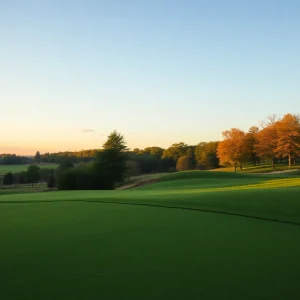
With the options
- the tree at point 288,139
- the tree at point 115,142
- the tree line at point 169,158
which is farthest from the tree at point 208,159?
the tree at point 115,142

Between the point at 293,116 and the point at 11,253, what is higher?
the point at 293,116

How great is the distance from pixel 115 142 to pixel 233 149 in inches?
856

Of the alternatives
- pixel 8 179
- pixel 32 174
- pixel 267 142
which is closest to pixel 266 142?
pixel 267 142

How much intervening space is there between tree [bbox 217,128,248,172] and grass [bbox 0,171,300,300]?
48.9 metres

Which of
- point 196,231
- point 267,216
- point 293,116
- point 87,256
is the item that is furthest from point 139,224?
point 293,116

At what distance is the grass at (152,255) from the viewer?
4859mm

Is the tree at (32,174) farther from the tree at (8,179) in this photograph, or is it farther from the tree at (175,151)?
the tree at (175,151)

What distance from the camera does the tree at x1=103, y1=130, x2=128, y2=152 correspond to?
4997 centimetres

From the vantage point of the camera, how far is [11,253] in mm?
6609

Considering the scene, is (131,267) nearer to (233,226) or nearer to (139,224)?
(139,224)

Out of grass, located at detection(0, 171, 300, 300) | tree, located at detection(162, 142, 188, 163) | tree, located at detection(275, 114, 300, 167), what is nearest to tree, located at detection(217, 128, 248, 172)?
tree, located at detection(275, 114, 300, 167)

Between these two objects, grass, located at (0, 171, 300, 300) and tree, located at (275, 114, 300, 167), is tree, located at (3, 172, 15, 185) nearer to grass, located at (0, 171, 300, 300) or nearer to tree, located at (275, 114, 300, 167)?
tree, located at (275, 114, 300, 167)

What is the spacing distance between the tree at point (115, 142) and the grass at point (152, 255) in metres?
38.3

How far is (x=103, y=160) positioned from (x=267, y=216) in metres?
37.0
